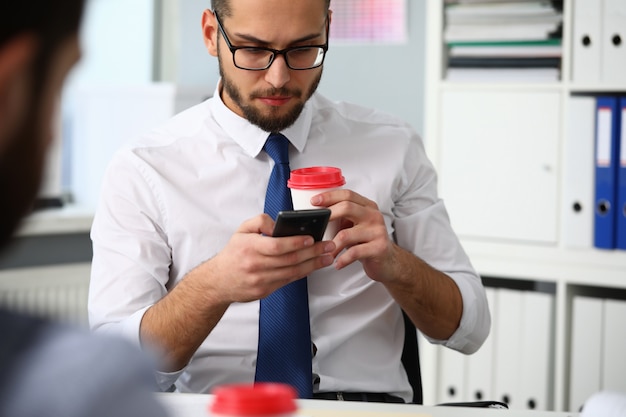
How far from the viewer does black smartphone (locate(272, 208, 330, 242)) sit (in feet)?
4.09

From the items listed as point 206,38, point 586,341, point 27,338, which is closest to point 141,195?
point 206,38

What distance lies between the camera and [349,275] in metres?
1.69

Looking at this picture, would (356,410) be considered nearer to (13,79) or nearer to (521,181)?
(13,79)

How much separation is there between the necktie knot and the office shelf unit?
3.16ft

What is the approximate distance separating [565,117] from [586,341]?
61 centimetres

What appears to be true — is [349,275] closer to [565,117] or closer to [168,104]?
[565,117]

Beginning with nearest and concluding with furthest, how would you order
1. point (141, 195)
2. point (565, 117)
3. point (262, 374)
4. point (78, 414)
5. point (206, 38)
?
1. point (78, 414)
2. point (262, 374)
3. point (141, 195)
4. point (206, 38)
5. point (565, 117)

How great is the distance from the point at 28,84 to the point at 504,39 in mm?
2129

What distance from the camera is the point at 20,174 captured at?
478 mm

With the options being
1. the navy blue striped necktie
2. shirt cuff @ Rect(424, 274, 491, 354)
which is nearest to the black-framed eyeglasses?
the navy blue striped necktie

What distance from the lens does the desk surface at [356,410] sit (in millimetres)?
1200

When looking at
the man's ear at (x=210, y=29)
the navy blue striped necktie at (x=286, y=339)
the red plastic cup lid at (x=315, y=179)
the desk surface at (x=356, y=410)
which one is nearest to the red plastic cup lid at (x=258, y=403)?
the desk surface at (x=356, y=410)

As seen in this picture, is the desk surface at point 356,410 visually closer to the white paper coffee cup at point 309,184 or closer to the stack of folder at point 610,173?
the white paper coffee cup at point 309,184

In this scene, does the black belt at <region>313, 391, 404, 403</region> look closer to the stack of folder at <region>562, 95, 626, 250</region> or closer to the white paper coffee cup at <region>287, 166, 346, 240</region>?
the white paper coffee cup at <region>287, 166, 346, 240</region>
